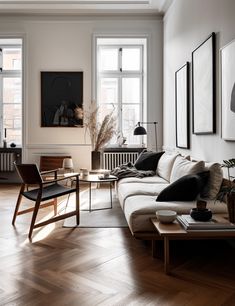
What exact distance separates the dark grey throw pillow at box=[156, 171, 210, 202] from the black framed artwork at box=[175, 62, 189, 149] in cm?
187

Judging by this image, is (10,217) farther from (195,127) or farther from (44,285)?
(195,127)

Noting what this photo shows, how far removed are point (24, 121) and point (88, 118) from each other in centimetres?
133

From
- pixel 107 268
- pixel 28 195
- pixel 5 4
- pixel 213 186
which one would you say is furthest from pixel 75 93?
pixel 107 268

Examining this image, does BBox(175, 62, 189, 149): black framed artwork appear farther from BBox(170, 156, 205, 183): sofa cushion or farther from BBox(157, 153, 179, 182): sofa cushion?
BBox(170, 156, 205, 183): sofa cushion

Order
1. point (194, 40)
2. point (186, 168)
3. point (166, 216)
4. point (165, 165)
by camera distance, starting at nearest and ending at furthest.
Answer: point (166, 216), point (186, 168), point (194, 40), point (165, 165)

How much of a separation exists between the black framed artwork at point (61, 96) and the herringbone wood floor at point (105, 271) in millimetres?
3786

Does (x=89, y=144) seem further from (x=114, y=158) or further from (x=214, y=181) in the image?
(x=214, y=181)

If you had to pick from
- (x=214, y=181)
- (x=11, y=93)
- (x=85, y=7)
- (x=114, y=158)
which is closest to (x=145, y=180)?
(x=214, y=181)

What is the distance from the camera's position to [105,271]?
2729 mm

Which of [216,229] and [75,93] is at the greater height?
[75,93]

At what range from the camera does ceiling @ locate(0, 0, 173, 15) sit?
667 centimetres

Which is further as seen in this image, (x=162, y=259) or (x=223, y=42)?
(x=223, y=42)

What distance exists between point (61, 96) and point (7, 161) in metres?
1.76

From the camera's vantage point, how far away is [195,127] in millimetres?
4695
